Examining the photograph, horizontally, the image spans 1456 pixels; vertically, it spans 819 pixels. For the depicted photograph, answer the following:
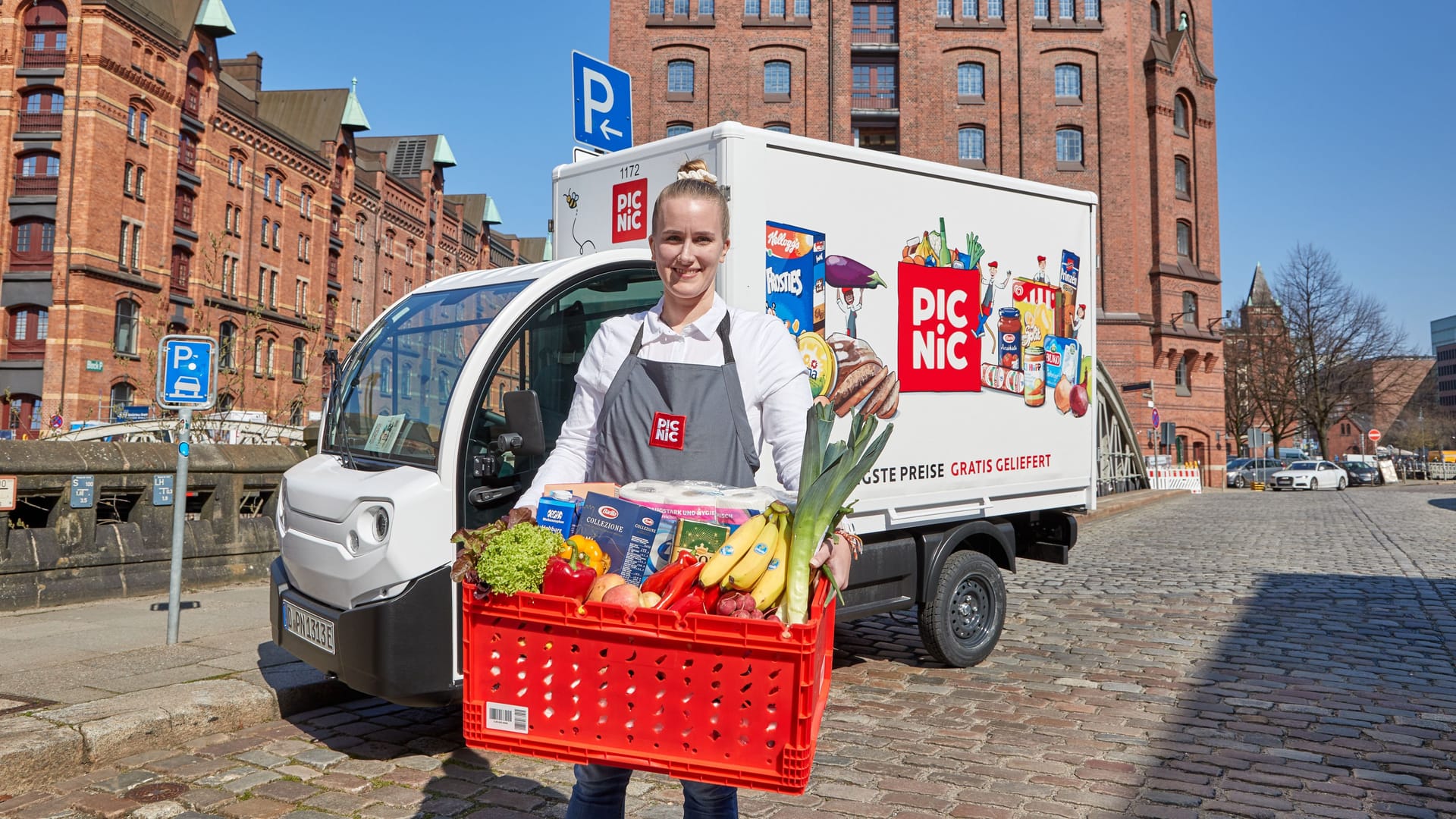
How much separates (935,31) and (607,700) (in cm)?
4583

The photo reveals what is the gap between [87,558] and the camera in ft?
26.4

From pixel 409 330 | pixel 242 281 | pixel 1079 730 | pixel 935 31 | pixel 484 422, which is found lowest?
pixel 1079 730

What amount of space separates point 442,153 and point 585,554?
68.8m

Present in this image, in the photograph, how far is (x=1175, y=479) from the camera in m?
38.9

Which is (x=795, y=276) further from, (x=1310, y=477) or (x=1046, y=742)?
(x=1310, y=477)

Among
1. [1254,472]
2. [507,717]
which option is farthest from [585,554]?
[1254,472]

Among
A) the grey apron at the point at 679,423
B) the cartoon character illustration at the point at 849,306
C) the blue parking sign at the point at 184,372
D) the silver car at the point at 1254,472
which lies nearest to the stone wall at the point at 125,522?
the blue parking sign at the point at 184,372

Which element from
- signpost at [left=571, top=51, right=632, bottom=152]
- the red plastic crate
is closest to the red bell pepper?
the red plastic crate

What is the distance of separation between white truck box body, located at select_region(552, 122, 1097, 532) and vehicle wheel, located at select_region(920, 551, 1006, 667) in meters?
0.38

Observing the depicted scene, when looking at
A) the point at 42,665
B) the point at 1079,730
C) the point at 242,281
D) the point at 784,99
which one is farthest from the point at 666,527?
the point at 242,281

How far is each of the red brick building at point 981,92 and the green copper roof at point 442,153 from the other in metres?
26.6

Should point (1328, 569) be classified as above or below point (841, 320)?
below

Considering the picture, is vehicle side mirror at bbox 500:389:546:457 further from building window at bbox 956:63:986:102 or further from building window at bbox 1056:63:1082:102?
building window at bbox 1056:63:1082:102

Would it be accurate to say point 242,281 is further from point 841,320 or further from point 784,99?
point 841,320
